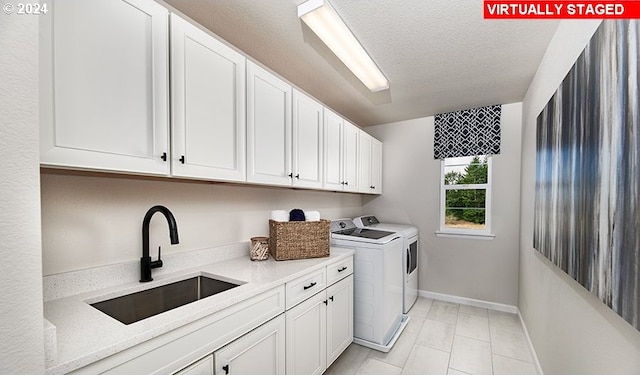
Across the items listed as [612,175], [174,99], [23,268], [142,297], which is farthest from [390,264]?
[23,268]

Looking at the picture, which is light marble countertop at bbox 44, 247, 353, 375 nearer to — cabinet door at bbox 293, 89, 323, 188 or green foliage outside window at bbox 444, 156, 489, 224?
cabinet door at bbox 293, 89, 323, 188

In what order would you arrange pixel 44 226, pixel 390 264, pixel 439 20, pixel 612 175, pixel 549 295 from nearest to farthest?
pixel 612 175
pixel 44 226
pixel 439 20
pixel 549 295
pixel 390 264

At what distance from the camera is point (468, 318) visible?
292cm

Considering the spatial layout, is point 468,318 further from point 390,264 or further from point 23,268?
point 23,268

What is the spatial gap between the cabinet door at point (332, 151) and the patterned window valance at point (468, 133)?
1.56 meters

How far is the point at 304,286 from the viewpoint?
1648mm

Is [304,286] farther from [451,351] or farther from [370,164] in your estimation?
[370,164]

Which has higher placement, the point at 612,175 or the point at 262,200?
the point at 612,175

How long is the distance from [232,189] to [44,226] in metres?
1.00

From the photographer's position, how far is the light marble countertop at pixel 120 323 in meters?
0.76

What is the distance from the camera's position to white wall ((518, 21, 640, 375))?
952 mm

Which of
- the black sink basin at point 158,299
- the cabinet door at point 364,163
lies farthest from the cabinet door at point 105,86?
the cabinet door at point 364,163

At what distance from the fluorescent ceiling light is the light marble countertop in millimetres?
1537

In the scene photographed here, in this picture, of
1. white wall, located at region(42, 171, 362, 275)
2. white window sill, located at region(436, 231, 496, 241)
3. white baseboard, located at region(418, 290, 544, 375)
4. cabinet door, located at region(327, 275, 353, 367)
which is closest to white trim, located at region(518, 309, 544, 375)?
white baseboard, located at region(418, 290, 544, 375)
